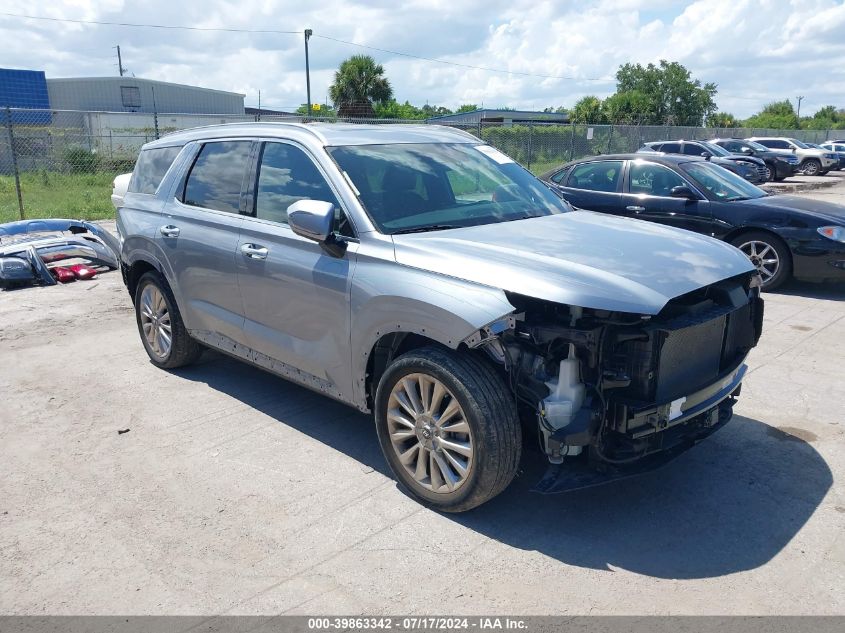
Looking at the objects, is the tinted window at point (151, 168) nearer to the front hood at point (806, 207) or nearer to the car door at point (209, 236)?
the car door at point (209, 236)

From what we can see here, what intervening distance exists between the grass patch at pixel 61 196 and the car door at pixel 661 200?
11360mm

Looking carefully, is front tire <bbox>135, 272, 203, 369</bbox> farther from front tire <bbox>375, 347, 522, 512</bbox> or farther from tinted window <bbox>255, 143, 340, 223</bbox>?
front tire <bbox>375, 347, 522, 512</bbox>

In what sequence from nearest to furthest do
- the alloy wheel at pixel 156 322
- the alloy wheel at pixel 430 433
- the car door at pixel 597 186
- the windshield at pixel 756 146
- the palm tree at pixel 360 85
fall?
the alloy wheel at pixel 430 433 < the alloy wheel at pixel 156 322 < the car door at pixel 597 186 < the windshield at pixel 756 146 < the palm tree at pixel 360 85

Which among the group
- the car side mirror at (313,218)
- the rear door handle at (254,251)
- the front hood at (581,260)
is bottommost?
the rear door handle at (254,251)

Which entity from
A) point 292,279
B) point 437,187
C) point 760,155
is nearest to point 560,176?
point 437,187

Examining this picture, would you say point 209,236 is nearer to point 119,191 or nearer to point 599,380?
point 119,191

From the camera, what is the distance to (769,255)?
8.55m

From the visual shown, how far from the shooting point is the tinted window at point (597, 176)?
9.61 metres

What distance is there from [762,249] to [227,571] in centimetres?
751

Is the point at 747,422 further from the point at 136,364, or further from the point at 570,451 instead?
the point at 136,364

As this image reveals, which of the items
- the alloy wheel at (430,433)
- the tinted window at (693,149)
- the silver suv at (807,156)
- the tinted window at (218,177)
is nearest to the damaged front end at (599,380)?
the alloy wheel at (430,433)

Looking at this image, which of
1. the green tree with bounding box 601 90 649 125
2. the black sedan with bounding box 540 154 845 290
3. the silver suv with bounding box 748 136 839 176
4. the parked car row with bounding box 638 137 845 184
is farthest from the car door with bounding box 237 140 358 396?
the green tree with bounding box 601 90 649 125

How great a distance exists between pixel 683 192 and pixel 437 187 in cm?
546

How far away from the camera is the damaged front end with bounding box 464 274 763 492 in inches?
128
